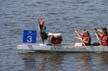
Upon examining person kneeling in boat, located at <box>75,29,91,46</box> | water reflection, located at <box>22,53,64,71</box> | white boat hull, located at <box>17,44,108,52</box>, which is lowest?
water reflection, located at <box>22,53,64,71</box>

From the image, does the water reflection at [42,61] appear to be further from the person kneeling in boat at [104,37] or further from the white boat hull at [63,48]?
the person kneeling in boat at [104,37]

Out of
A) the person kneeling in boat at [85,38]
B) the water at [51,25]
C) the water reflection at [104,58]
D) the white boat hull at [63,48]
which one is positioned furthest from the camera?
the person kneeling in boat at [85,38]

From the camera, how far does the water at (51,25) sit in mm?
35969

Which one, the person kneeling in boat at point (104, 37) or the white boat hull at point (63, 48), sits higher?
the person kneeling in boat at point (104, 37)

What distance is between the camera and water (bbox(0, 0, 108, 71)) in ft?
118

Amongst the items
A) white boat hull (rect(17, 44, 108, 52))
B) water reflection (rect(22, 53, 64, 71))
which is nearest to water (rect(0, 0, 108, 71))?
water reflection (rect(22, 53, 64, 71))

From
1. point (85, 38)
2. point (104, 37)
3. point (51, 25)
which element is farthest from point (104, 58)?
point (51, 25)

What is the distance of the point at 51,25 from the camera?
4816 cm

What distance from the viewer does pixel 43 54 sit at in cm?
3812

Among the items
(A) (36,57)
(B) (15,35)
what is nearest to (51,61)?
(A) (36,57)

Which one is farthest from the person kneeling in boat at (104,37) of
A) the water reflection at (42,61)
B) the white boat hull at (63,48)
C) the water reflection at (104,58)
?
the water reflection at (42,61)

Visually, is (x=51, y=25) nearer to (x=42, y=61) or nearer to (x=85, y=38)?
(x=85, y=38)

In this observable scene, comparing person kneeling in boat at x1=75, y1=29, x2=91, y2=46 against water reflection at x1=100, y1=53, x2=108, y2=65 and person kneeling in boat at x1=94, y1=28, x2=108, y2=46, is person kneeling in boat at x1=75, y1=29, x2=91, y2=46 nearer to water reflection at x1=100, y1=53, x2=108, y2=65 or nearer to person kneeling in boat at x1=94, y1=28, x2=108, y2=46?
person kneeling in boat at x1=94, y1=28, x2=108, y2=46

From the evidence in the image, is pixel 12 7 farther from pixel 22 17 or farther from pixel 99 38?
pixel 99 38
